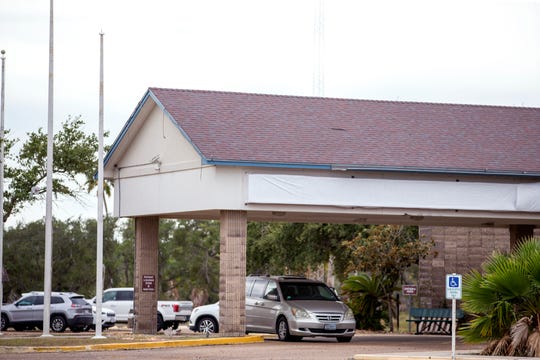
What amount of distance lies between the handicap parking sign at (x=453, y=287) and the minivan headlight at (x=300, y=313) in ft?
30.1

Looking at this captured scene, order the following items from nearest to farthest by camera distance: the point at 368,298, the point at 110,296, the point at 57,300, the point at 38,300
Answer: the point at 57,300 < the point at 38,300 < the point at 368,298 < the point at 110,296

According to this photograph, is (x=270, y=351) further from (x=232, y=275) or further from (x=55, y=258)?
(x=55, y=258)

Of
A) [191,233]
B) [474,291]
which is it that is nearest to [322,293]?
[474,291]

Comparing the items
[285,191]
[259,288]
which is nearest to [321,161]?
[285,191]

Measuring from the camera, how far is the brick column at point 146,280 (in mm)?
35500

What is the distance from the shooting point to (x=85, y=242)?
68062 millimetres

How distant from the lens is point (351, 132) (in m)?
33.7

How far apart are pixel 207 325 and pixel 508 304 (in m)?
13.4

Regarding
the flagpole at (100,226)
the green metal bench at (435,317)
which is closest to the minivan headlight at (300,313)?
the flagpole at (100,226)

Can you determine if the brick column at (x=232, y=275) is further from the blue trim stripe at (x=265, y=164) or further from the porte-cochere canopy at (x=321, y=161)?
the blue trim stripe at (x=265, y=164)

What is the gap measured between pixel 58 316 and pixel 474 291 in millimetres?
21194

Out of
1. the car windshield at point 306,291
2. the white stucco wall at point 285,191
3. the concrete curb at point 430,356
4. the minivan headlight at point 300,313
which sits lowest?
the concrete curb at point 430,356

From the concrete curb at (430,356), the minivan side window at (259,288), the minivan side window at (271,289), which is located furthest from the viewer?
the minivan side window at (259,288)

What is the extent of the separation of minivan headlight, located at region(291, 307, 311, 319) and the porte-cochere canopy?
2694 mm
